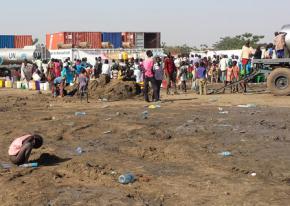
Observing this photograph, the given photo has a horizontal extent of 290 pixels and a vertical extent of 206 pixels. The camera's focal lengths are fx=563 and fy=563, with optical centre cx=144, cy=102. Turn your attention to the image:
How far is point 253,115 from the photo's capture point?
43.3ft

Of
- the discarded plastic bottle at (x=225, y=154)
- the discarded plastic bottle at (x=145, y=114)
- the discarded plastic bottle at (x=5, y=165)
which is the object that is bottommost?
the discarded plastic bottle at (x=5, y=165)

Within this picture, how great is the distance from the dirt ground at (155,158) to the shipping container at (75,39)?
33.6 metres

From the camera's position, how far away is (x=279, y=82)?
18.7 metres

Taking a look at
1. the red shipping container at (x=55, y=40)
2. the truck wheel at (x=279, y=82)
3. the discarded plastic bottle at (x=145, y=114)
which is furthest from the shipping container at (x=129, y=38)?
the discarded plastic bottle at (x=145, y=114)

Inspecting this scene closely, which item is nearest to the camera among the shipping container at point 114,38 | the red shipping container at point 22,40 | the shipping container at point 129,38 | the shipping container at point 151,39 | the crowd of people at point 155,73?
the crowd of people at point 155,73

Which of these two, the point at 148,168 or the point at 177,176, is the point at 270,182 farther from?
the point at 148,168

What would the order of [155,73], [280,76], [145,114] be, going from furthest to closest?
1. [280,76]
2. [155,73]
3. [145,114]

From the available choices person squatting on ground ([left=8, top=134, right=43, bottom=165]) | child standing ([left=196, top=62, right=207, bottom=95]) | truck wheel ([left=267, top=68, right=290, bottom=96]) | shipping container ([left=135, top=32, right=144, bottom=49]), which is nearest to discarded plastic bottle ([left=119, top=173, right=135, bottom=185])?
person squatting on ground ([left=8, top=134, right=43, bottom=165])

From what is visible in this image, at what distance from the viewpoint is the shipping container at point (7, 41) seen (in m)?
49.9

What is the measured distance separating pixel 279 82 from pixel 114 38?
33.3 metres

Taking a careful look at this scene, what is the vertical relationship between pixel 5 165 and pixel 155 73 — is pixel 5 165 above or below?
below

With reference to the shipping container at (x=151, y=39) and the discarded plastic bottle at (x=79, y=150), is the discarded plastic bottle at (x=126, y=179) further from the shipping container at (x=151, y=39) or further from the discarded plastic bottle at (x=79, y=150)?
the shipping container at (x=151, y=39)

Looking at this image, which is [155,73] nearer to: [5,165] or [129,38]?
[5,165]

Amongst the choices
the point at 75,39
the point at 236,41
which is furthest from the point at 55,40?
the point at 236,41
